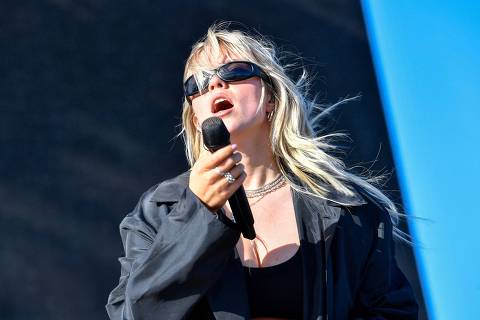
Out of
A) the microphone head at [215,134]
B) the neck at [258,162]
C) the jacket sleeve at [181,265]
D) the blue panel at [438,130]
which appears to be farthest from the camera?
the blue panel at [438,130]

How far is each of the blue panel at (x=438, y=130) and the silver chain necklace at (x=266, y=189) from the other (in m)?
0.90

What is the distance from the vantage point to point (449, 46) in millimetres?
2639

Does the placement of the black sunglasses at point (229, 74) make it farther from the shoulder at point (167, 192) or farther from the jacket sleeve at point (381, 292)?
the jacket sleeve at point (381, 292)

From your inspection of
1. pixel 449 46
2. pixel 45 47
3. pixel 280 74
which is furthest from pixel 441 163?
pixel 45 47

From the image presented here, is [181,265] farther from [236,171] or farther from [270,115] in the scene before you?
[270,115]

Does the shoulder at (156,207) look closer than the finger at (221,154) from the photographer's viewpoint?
No

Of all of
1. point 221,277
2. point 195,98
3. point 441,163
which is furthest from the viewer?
point 441,163

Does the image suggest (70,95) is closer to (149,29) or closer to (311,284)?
(149,29)

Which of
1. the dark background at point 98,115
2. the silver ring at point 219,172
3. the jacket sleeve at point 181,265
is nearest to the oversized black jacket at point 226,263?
the jacket sleeve at point 181,265

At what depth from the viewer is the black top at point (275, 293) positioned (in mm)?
1438

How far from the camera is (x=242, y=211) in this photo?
1261 mm

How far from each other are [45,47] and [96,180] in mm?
554

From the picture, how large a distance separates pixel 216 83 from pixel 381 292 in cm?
57

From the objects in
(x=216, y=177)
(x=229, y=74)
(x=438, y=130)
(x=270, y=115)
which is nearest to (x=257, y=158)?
(x=270, y=115)
